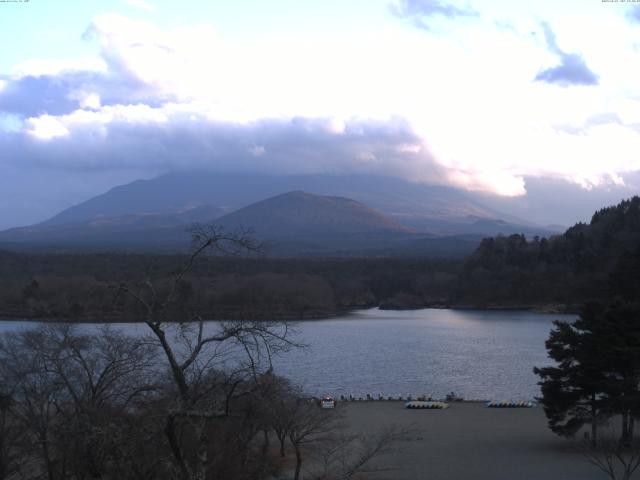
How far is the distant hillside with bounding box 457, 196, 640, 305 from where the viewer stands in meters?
67.4

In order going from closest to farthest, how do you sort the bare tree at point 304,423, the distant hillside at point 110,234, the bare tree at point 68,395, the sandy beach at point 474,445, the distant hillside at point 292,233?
1. the bare tree at point 68,395
2. the bare tree at point 304,423
3. the sandy beach at point 474,445
4. the distant hillside at point 110,234
5. the distant hillside at point 292,233

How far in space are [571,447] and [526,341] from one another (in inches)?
955

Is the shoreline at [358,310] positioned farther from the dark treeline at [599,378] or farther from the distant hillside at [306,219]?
the distant hillside at [306,219]

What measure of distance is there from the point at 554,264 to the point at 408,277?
591 inches

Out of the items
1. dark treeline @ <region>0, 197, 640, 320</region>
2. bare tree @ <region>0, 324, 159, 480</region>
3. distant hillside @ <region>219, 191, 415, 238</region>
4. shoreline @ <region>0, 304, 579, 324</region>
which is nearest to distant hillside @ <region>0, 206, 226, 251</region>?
distant hillside @ <region>219, 191, 415, 238</region>

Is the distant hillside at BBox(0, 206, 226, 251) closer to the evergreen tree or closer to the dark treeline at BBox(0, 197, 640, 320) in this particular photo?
the dark treeline at BBox(0, 197, 640, 320)

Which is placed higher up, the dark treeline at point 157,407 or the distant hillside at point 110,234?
the distant hillside at point 110,234

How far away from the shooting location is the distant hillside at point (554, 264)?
2653 inches

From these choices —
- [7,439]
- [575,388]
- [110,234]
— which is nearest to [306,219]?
[110,234]

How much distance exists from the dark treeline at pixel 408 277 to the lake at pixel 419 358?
8050 millimetres

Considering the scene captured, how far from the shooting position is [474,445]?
1823 centimetres

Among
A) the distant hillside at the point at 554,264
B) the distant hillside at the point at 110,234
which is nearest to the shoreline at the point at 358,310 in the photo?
the distant hillside at the point at 554,264

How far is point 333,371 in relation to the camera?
3092 centimetres

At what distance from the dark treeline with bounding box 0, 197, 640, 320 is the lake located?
26.4 ft
